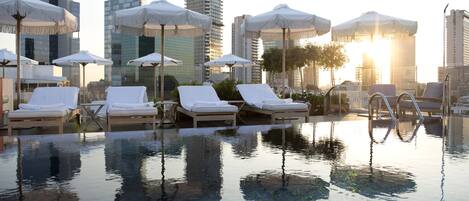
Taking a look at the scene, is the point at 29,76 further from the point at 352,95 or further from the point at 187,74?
the point at 352,95

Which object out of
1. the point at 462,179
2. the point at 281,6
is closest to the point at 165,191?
the point at 462,179

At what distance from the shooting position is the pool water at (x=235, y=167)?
2961mm

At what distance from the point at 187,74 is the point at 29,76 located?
703 inches

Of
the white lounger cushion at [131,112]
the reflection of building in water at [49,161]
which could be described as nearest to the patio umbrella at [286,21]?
the white lounger cushion at [131,112]

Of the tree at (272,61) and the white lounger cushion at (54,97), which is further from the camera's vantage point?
the tree at (272,61)

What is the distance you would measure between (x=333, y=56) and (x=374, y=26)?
13.6m

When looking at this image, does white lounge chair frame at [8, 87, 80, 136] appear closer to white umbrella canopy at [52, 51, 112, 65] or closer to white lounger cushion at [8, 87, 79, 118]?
white lounger cushion at [8, 87, 79, 118]

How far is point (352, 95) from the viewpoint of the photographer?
11852mm

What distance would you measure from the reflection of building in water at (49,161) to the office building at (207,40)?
1322 centimetres

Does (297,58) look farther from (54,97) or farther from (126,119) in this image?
(126,119)

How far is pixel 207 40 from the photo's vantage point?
28.1m

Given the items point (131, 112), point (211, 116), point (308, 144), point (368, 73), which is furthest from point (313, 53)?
point (308, 144)

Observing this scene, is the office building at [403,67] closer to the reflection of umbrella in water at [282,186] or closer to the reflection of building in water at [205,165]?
the reflection of building in water at [205,165]

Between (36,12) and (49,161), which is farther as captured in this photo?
(36,12)
